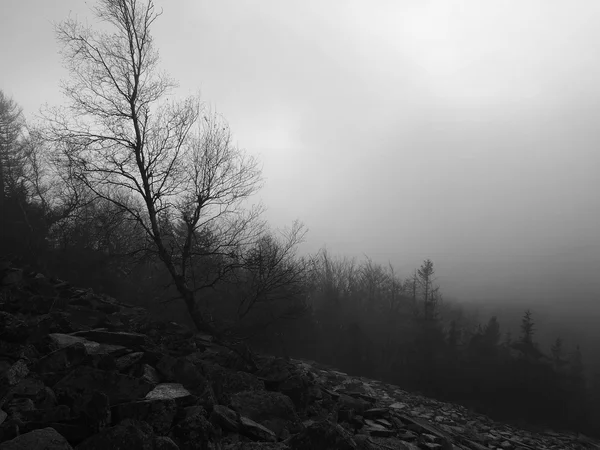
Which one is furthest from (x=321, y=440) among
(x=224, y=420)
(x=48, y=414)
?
(x=48, y=414)

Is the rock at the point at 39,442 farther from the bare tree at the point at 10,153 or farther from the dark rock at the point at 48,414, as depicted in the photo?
the bare tree at the point at 10,153

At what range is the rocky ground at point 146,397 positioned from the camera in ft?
12.6

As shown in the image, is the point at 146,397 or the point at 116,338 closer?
the point at 146,397

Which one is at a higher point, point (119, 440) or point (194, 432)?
point (119, 440)

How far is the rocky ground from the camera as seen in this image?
3.85 meters

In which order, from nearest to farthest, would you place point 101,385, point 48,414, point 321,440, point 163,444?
point 163,444 → point 48,414 → point 321,440 → point 101,385

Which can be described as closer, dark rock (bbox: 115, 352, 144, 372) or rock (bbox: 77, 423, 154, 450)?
rock (bbox: 77, 423, 154, 450)

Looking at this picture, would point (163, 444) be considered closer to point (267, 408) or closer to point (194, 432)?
point (194, 432)

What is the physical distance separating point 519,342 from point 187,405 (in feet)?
148

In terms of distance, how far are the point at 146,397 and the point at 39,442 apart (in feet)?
4.85

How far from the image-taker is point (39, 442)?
10.9 ft

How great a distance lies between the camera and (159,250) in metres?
10.7

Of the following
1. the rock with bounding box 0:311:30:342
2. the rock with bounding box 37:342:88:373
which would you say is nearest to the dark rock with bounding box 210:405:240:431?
the rock with bounding box 37:342:88:373

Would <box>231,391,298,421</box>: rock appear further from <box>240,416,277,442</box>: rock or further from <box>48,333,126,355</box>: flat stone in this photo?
<box>48,333,126,355</box>: flat stone
